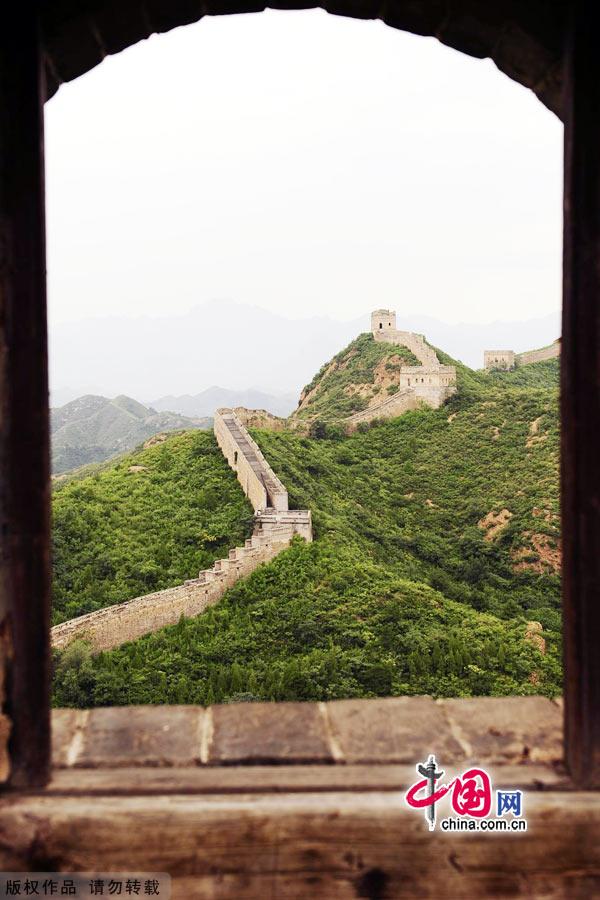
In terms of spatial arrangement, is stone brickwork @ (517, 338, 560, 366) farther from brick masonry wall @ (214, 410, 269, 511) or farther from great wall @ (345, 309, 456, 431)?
brick masonry wall @ (214, 410, 269, 511)

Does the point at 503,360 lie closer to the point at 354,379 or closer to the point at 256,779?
the point at 354,379

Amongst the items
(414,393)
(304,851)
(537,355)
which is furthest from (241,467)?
(537,355)

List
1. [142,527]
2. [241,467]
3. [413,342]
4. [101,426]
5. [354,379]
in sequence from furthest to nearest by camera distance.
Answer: [101,426] → [413,342] → [354,379] → [241,467] → [142,527]

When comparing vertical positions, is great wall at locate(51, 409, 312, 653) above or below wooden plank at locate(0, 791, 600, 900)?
below

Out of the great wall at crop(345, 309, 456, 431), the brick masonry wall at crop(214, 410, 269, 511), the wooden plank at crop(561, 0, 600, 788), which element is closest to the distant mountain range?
the great wall at crop(345, 309, 456, 431)

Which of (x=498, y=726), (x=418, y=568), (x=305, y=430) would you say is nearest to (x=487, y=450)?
(x=305, y=430)
